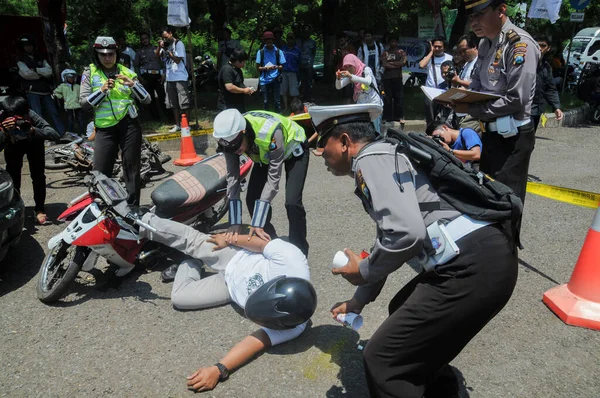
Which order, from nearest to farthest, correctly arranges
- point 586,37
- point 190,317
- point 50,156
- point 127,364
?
point 127,364
point 190,317
point 50,156
point 586,37

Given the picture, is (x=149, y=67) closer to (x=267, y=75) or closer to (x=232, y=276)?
(x=267, y=75)

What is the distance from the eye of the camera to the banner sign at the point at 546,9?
10.0m

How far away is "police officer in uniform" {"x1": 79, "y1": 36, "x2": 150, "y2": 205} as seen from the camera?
16.6 ft

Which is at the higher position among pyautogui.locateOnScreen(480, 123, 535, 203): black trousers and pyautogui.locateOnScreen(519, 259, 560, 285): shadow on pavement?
pyautogui.locateOnScreen(480, 123, 535, 203): black trousers

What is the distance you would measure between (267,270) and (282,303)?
44 centimetres

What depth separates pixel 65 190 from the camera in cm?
715

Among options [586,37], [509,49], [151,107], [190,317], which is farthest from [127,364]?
[586,37]

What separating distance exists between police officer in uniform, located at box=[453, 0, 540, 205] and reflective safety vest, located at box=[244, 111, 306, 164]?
1.36m

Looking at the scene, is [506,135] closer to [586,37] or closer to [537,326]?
[537,326]

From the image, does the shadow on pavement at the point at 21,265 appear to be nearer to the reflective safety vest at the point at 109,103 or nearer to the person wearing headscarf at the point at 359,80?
the reflective safety vest at the point at 109,103

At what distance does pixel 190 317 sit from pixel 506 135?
271cm

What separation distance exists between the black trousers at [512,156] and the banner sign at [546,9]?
25.5ft

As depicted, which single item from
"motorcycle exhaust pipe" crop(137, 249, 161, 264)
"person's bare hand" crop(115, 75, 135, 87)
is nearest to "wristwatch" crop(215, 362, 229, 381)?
"motorcycle exhaust pipe" crop(137, 249, 161, 264)

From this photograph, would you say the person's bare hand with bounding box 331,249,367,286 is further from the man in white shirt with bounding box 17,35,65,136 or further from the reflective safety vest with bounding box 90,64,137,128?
the man in white shirt with bounding box 17,35,65,136
